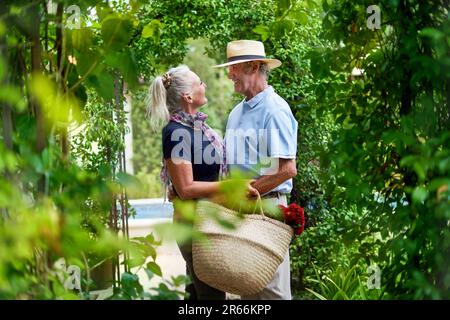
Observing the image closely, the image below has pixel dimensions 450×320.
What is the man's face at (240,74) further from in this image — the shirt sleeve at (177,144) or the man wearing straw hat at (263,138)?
the shirt sleeve at (177,144)

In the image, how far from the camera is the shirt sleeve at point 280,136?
3127mm

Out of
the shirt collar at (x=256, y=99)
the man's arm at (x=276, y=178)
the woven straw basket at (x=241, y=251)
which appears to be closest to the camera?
the woven straw basket at (x=241, y=251)

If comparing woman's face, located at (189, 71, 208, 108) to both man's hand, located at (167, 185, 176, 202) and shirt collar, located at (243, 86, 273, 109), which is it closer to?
shirt collar, located at (243, 86, 273, 109)

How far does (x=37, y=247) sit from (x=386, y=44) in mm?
1269

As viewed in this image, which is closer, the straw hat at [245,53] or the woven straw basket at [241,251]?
the woven straw basket at [241,251]

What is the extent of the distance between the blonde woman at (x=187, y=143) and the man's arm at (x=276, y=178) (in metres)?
0.17

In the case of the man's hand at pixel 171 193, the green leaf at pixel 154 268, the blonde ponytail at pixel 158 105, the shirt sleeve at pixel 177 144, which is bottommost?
the green leaf at pixel 154 268

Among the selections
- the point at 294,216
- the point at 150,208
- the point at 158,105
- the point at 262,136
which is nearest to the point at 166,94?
the point at 158,105

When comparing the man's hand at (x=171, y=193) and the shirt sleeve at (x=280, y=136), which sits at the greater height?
the shirt sleeve at (x=280, y=136)

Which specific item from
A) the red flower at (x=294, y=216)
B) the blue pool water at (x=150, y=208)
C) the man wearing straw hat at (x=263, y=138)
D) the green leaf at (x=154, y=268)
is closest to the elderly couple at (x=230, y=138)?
the man wearing straw hat at (x=263, y=138)

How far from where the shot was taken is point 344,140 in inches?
92.8
